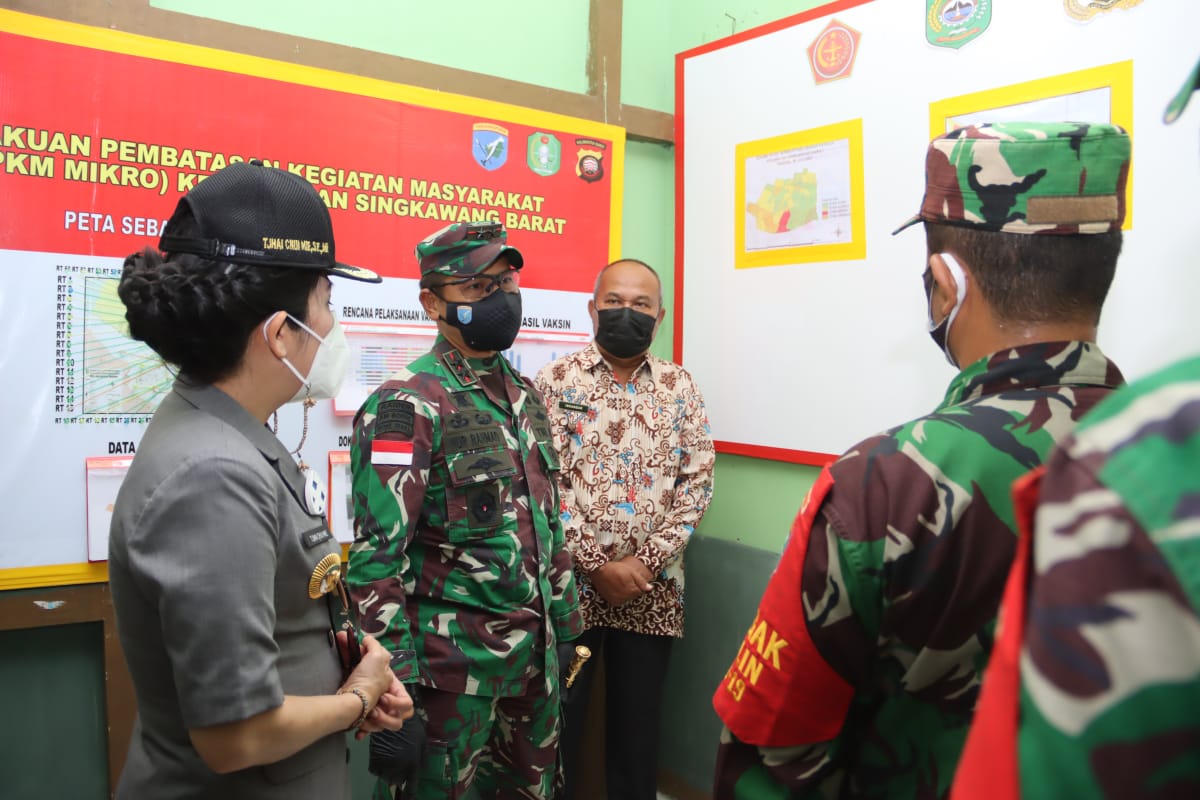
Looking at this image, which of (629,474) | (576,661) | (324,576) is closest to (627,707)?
(576,661)

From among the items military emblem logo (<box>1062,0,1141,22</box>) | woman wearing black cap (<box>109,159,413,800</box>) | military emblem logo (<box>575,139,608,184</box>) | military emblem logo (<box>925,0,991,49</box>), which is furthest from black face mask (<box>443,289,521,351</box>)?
military emblem logo (<box>1062,0,1141,22</box>)

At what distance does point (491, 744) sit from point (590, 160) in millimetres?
1955

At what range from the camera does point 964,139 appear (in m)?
0.96

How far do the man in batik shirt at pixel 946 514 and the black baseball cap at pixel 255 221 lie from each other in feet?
2.62

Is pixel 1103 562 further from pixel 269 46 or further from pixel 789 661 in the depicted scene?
pixel 269 46

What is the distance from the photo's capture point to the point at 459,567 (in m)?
1.79

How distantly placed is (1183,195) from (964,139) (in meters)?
1.15

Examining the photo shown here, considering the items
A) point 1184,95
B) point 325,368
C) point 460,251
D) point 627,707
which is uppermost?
point 460,251

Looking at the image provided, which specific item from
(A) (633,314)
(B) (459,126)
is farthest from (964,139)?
(B) (459,126)

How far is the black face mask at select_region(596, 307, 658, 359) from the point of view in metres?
2.51

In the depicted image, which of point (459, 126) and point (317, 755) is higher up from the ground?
point (459, 126)

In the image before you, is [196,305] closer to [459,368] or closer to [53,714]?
[459,368]

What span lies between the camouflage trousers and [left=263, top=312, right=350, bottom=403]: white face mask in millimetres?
839

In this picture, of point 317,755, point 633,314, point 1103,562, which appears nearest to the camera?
point 1103,562
